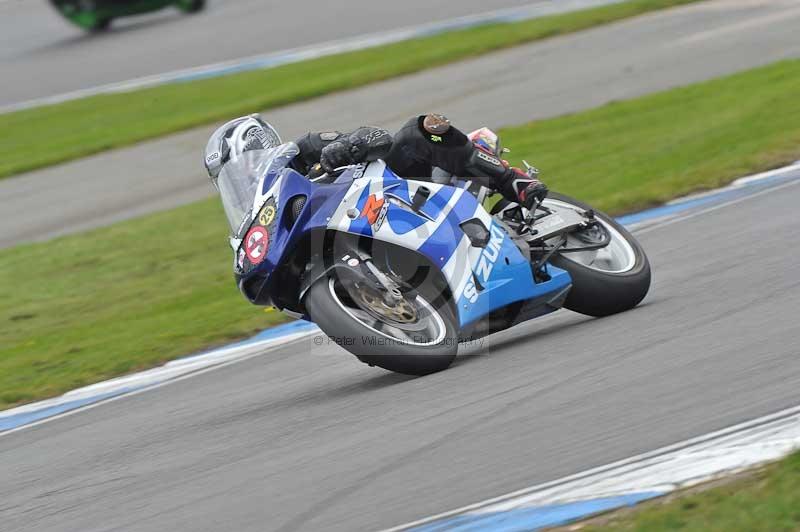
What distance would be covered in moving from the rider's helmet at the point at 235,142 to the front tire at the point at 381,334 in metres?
0.98

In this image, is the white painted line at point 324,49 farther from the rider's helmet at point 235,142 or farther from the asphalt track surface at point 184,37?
the rider's helmet at point 235,142

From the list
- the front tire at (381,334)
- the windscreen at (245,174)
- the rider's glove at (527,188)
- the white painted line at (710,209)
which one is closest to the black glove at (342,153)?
the windscreen at (245,174)

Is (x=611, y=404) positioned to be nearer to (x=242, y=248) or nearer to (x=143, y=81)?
(x=242, y=248)

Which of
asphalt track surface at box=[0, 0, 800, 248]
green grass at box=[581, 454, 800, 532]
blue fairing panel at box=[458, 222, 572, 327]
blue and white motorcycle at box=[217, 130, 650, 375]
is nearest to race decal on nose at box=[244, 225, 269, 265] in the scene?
blue and white motorcycle at box=[217, 130, 650, 375]

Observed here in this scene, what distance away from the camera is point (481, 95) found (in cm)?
1606

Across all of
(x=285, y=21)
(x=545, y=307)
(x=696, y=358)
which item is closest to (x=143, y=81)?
(x=285, y=21)

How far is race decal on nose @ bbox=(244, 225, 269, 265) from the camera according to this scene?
236 inches

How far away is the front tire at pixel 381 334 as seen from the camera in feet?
18.9

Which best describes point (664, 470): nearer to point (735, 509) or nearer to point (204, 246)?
point (735, 509)

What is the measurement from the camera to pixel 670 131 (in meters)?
12.9

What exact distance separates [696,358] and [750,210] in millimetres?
3812
